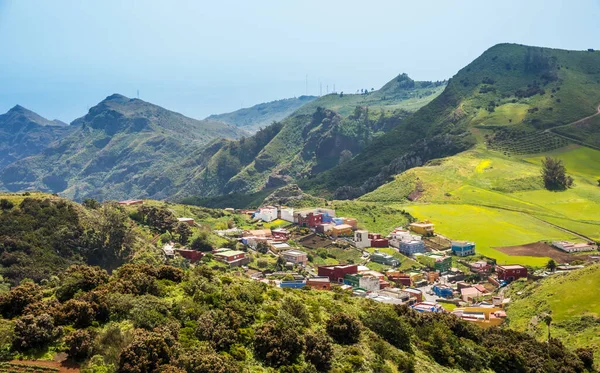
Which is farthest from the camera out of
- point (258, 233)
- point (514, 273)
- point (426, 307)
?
point (258, 233)

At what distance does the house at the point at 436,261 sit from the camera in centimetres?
7867

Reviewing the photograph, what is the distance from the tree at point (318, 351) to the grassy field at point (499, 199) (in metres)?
62.5

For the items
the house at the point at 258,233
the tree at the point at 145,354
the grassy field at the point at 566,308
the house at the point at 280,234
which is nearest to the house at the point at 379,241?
the house at the point at 280,234

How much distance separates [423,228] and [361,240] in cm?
1373

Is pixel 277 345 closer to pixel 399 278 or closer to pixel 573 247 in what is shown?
pixel 399 278

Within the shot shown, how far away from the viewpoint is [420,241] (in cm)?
8844

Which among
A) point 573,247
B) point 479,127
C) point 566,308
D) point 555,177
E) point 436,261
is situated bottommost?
point 436,261

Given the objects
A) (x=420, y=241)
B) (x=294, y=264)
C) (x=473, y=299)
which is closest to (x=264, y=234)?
(x=294, y=264)

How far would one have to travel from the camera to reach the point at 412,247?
86500 mm

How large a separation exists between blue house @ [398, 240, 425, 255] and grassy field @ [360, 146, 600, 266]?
10.0 m

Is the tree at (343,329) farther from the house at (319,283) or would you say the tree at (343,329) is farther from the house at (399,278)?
the house at (399,278)

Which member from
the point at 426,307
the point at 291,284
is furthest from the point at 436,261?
the point at 291,284

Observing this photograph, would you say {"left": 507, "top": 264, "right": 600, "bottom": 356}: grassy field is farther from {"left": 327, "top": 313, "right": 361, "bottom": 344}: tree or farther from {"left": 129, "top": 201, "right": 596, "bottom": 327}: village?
{"left": 327, "top": 313, "right": 361, "bottom": 344}: tree

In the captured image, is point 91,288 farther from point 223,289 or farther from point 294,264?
point 294,264
